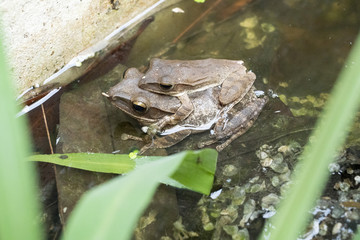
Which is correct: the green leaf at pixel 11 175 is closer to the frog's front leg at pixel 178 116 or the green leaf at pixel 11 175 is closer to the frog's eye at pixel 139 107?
the frog's eye at pixel 139 107

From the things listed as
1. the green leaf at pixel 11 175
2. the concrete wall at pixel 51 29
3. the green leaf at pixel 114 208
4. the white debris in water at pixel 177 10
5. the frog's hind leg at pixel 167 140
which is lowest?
the frog's hind leg at pixel 167 140

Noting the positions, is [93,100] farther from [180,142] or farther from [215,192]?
[215,192]

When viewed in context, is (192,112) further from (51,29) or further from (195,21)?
(51,29)

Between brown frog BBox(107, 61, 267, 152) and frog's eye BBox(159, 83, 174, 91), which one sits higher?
frog's eye BBox(159, 83, 174, 91)

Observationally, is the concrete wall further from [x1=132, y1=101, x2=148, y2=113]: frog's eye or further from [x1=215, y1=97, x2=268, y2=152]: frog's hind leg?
[x1=215, y1=97, x2=268, y2=152]: frog's hind leg

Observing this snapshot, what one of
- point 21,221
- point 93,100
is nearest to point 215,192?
point 93,100

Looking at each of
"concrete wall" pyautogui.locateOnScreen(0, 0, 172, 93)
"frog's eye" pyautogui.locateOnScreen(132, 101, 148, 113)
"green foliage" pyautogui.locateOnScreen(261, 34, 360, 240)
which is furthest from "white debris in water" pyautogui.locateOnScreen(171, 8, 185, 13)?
"green foliage" pyautogui.locateOnScreen(261, 34, 360, 240)

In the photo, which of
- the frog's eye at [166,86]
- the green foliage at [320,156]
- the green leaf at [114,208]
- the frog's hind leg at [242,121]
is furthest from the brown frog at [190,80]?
the green foliage at [320,156]
